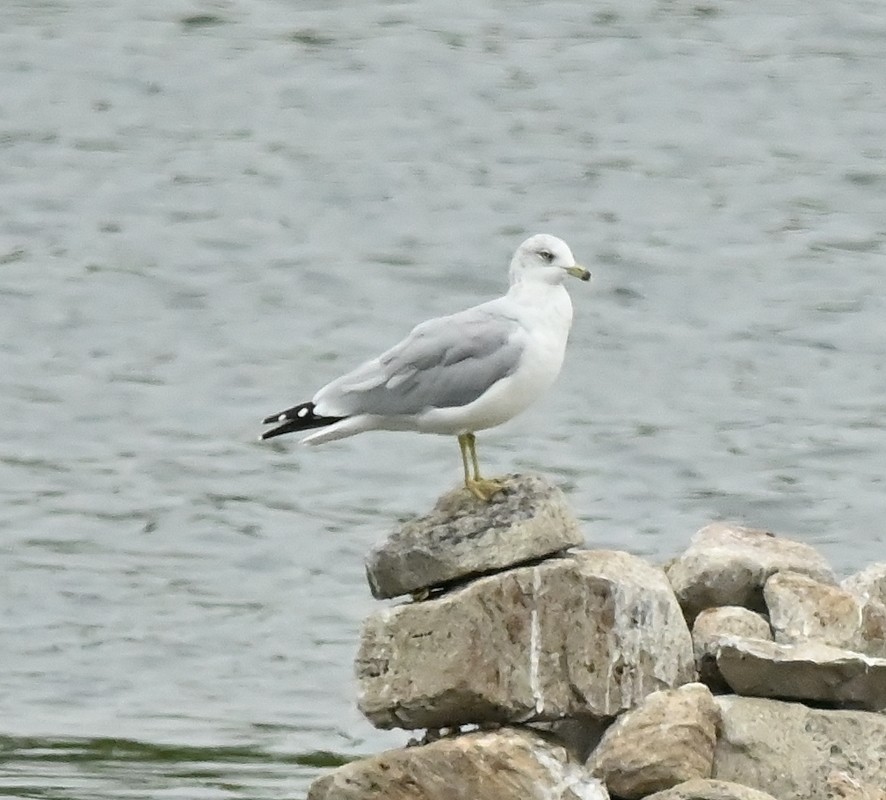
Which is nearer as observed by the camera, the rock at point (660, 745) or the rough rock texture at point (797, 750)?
the rock at point (660, 745)

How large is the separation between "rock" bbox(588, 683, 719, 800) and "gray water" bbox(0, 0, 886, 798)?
4340 mm

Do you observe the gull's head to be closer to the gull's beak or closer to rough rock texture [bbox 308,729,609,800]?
the gull's beak

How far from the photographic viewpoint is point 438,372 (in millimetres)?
10742

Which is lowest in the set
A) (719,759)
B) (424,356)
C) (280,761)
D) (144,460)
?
(144,460)

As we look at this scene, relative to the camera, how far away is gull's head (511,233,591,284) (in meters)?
10.9

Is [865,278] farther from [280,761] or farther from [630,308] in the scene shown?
[280,761]

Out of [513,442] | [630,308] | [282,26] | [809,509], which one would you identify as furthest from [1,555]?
[282,26]

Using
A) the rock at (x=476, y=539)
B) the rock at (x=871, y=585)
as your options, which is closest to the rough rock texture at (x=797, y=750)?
the rock at (x=476, y=539)

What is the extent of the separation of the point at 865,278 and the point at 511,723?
17.3 meters

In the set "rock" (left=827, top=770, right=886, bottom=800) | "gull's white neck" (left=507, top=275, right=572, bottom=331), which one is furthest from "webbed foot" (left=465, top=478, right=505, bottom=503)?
"rock" (left=827, top=770, right=886, bottom=800)

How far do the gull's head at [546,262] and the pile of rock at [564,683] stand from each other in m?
0.93

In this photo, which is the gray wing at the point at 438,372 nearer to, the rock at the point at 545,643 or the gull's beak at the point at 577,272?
the gull's beak at the point at 577,272

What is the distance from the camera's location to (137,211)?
29.5 metres

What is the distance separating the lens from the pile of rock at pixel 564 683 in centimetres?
1036
